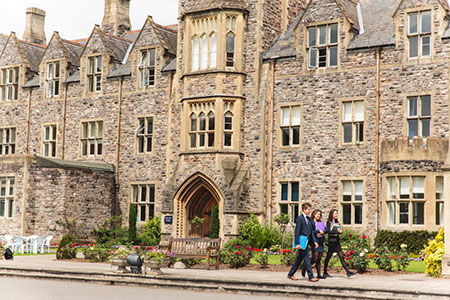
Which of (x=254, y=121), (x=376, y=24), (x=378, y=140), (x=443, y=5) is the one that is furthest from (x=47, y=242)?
(x=443, y=5)

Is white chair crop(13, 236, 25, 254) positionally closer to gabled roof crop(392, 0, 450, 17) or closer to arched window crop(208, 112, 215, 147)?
arched window crop(208, 112, 215, 147)

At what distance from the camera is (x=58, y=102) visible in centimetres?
3831

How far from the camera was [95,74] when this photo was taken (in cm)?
3722

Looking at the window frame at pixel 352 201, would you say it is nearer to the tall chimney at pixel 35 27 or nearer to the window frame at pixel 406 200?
the window frame at pixel 406 200

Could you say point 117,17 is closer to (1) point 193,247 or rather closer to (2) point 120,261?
(1) point 193,247

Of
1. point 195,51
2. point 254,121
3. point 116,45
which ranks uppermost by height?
point 116,45

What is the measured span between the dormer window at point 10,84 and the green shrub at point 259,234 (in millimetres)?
16660

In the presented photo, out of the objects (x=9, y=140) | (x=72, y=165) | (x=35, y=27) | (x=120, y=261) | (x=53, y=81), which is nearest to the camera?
(x=120, y=261)

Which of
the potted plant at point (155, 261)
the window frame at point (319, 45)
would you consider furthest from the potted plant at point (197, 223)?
the potted plant at point (155, 261)

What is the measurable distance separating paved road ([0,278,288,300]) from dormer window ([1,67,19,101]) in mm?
23997

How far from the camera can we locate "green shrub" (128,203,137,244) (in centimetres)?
3307

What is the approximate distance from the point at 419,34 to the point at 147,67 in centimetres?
1326

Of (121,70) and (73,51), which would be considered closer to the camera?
(121,70)

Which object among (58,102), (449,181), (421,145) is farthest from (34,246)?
(449,181)
